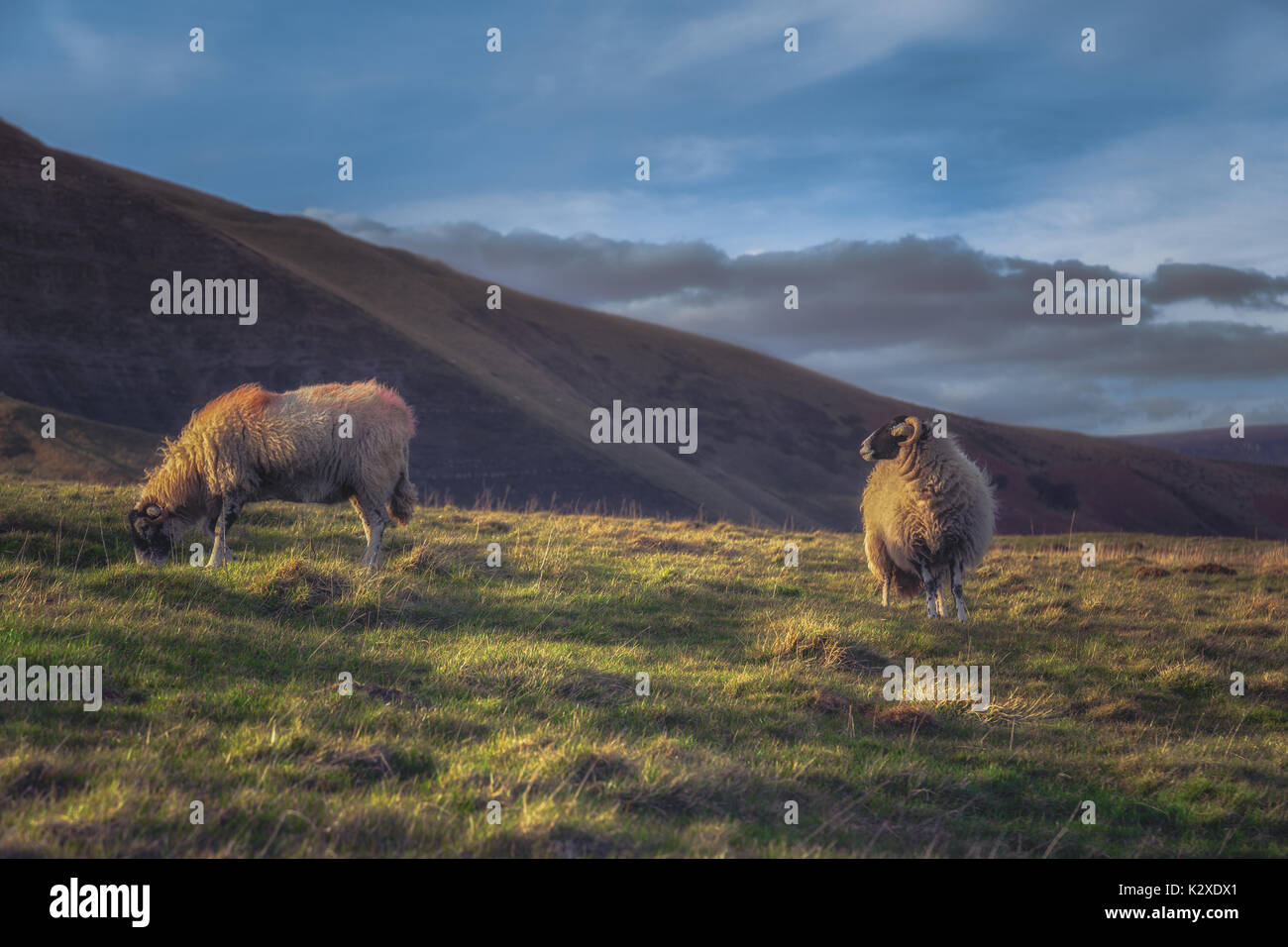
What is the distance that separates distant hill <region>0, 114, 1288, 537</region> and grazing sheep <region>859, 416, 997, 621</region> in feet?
71.9

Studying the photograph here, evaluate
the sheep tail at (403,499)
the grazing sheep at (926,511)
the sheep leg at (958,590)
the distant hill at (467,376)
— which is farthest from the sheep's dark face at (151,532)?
the distant hill at (467,376)

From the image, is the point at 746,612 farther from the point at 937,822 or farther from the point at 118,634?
the point at 118,634

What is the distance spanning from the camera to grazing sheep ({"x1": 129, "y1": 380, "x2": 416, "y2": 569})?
12.2 metres

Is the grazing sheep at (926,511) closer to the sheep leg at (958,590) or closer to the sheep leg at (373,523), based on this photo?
the sheep leg at (958,590)

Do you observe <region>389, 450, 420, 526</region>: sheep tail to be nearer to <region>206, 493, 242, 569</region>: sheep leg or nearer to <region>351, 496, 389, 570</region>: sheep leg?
<region>351, 496, 389, 570</region>: sheep leg

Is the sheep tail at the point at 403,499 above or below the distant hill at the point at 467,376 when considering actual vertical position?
below

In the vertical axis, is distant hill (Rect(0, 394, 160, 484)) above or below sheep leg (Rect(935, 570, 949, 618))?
above

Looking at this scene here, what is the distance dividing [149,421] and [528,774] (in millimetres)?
49814

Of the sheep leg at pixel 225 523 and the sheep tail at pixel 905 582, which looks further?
the sheep tail at pixel 905 582

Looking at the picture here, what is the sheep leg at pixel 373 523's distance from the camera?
1224cm

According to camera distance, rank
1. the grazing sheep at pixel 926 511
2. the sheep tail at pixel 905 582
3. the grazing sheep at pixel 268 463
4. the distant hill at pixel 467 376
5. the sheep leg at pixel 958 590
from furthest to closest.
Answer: the distant hill at pixel 467 376, the sheep tail at pixel 905 582, the grazing sheep at pixel 268 463, the grazing sheep at pixel 926 511, the sheep leg at pixel 958 590

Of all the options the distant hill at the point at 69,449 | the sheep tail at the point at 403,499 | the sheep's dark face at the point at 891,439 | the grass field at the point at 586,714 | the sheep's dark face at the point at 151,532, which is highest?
Answer: the distant hill at the point at 69,449

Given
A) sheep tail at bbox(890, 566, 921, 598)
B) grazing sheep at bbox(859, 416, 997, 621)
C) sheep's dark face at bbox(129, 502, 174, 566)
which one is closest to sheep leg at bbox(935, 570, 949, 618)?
grazing sheep at bbox(859, 416, 997, 621)

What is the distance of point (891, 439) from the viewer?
1300 cm
